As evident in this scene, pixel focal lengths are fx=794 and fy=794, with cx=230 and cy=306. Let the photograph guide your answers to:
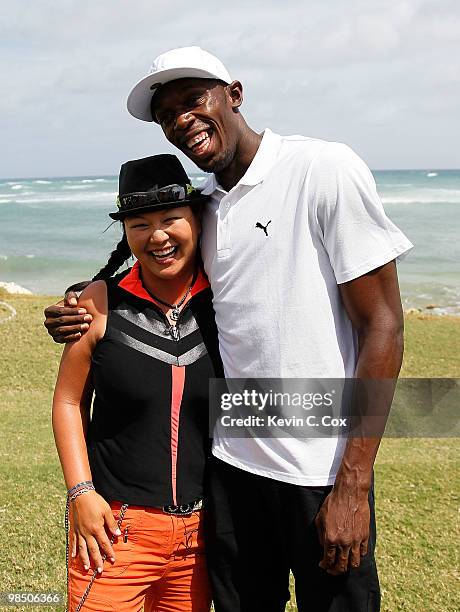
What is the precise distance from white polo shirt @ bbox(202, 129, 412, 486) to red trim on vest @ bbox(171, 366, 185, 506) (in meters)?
0.22

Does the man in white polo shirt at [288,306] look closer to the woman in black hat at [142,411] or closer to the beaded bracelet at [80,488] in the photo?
the woman in black hat at [142,411]

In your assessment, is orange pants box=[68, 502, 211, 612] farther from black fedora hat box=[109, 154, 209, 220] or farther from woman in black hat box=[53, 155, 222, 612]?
black fedora hat box=[109, 154, 209, 220]

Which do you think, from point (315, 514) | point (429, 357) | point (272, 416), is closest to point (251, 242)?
point (272, 416)

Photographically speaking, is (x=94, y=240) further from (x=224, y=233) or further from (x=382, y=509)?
(x=224, y=233)

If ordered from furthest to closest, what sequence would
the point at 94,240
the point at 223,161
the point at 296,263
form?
the point at 94,240
the point at 223,161
the point at 296,263

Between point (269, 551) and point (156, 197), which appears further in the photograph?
point (269, 551)

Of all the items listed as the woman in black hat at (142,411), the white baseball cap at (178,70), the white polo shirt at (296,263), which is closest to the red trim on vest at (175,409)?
the woman in black hat at (142,411)

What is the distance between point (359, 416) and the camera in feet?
9.21

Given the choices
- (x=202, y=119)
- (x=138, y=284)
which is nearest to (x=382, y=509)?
(x=138, y=284)

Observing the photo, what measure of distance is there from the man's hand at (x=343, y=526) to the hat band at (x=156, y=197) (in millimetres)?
1211

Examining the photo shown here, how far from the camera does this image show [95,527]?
2.96m

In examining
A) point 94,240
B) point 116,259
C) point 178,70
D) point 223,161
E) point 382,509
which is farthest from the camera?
point 94,240

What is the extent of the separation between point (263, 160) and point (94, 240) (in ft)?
136

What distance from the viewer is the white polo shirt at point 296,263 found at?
2.62 meters
